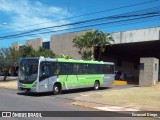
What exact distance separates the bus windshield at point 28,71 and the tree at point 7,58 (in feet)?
71.3

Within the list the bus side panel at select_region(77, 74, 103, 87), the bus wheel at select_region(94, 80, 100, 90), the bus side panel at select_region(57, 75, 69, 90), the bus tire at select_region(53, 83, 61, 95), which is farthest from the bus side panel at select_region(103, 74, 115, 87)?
the bus tire at select_region(53, 83, 61, 95)

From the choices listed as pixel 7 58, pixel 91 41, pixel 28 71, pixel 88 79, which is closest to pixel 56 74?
pixel 28 71

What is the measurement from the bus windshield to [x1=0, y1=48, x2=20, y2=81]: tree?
71.3 ft

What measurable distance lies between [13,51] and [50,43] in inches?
397

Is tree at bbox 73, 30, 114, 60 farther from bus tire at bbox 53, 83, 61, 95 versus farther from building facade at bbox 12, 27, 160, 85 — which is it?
bus tire at bbox 53, 83, 61, 95

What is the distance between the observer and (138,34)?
42.4 m

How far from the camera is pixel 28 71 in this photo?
25.3 meters

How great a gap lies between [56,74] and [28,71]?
2174mm

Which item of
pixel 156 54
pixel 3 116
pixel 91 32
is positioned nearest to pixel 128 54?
pixel 156 54

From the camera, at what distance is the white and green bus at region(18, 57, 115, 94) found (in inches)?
Result: 979

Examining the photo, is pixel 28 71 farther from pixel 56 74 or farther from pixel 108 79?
pixel 108 79

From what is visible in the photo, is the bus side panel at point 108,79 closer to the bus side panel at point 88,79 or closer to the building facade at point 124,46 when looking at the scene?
the bus side panel at point 88,79

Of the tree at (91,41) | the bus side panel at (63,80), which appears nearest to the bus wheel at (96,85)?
the bus side panel at (63,80)

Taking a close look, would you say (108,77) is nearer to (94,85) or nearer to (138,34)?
(94,85)
